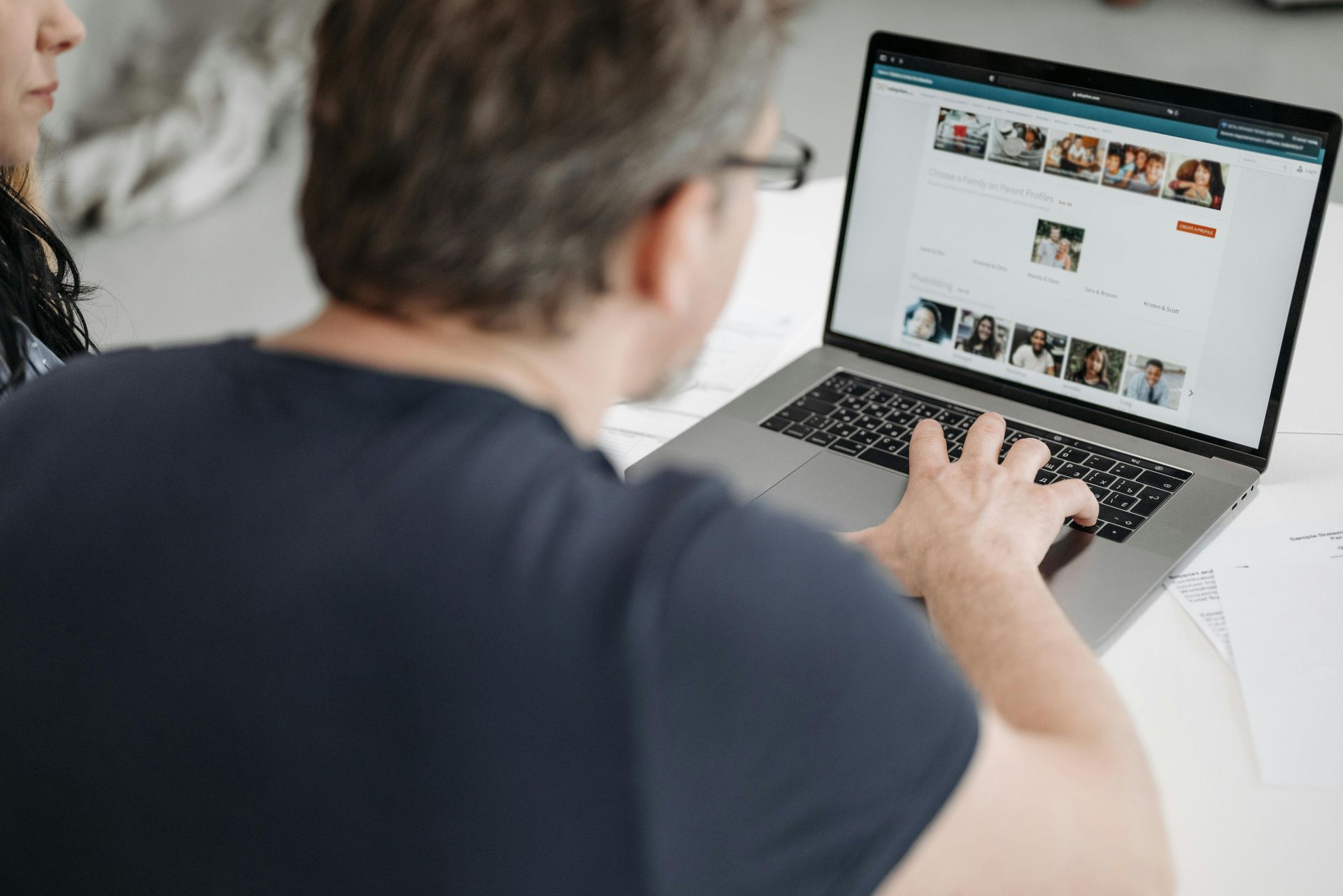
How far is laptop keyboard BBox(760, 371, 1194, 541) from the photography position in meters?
1.07

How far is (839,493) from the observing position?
3.63 ft

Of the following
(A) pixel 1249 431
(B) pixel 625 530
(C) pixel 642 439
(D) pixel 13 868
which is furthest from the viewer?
(C) pixel 642 439

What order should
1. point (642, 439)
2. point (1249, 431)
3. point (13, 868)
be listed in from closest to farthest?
point (13, 868)
point (1249, 431)
point (642, 439)

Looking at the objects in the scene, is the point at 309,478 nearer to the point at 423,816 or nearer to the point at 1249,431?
the point at 423,816

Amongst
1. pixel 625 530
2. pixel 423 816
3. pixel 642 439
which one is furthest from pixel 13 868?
pixel 642 439

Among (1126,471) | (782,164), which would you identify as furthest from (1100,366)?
(782,164)

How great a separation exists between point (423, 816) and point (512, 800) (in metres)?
0.04

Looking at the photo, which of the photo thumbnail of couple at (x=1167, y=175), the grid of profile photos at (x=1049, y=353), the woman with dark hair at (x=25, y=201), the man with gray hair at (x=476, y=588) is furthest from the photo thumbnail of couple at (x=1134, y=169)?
the woman with dark hair at (x=25, y=201)

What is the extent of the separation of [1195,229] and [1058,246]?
12 centimetres

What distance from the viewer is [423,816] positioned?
0.52m

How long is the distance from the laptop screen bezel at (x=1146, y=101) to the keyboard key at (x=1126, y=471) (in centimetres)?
6

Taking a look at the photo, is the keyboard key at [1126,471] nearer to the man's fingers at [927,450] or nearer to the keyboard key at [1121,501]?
the keyboard key at [1121,501]

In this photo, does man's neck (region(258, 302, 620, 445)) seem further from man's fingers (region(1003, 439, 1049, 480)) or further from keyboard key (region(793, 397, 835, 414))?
keyboard key (region(793, 397, 835, 414))

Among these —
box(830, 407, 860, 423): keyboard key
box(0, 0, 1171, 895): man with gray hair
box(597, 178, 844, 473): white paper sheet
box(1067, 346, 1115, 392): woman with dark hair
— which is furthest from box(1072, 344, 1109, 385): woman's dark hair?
box(0, 0, 1171, 895): man with gray hair
